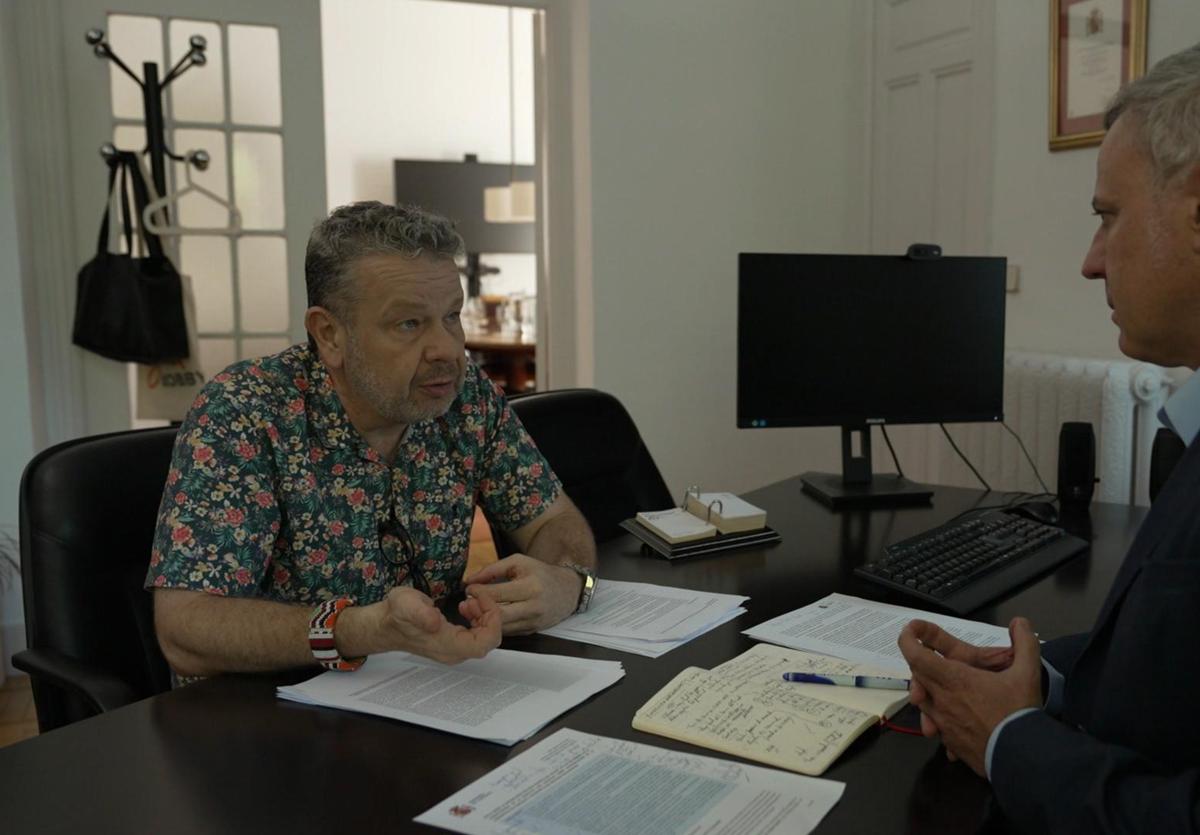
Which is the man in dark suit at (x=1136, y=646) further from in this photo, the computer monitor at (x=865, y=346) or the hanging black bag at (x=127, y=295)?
the hanging black bag at (x=127, y=295)

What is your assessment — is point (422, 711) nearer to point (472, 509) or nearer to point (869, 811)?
point (869, 811)

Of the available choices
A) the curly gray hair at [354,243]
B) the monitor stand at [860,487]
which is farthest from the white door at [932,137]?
the curly gray hair at [354,243]

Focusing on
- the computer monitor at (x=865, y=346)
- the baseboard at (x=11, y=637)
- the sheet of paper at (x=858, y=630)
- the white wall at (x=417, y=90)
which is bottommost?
the baseboard at (x=11, y=637)

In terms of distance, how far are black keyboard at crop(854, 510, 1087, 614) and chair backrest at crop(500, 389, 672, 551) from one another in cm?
64

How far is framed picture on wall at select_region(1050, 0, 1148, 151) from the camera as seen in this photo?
2.74 metres

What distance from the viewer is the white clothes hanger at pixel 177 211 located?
9.71 ft

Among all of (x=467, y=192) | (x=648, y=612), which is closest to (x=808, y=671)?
(x=648, y=612)

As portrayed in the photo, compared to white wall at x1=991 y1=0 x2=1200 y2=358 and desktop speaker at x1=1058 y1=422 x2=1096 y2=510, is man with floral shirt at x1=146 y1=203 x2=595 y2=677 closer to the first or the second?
desktop speaker at x1=1058 y1=422 x2=1096 y2=510

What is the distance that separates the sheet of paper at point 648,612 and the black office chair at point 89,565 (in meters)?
0.61

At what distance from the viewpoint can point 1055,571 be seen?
168 cm

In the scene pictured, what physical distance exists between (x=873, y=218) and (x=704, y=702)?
2984 mm

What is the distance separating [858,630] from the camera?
1.35 metres

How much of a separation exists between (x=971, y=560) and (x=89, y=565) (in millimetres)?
1300

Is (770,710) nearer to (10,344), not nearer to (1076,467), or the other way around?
(1076,467)
